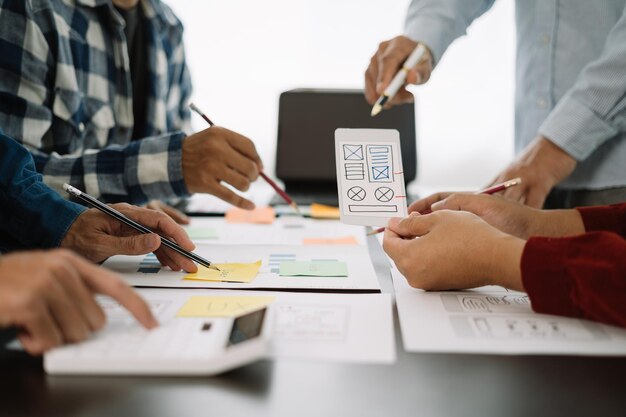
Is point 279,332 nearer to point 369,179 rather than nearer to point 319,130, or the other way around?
point 369,179

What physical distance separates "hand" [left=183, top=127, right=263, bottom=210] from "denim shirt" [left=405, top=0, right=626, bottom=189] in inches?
17.0

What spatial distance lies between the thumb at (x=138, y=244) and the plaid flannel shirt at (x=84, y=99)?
0.31 meters

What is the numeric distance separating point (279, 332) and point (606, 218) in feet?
1.80

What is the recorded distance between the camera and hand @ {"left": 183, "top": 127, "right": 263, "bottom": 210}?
102cm

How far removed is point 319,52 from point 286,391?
169cm

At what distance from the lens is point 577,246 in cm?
58

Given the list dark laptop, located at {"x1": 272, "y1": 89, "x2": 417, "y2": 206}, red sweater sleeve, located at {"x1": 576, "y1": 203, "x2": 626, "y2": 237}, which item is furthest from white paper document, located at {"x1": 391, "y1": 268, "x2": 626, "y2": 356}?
dark laptop, located at {"x1": 272, "y1": 89, "x2": 417, "y2": 206}

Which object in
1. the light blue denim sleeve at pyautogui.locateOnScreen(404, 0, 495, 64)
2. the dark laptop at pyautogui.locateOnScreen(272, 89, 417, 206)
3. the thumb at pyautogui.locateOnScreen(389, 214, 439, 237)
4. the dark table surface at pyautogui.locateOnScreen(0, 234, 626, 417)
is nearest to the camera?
the dark table surface at pyautogui.locateOnScreen(0, 234, 626, 417)

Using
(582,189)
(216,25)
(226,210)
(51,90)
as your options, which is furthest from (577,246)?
(216,25)

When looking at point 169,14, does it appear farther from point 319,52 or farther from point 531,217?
point 531,217

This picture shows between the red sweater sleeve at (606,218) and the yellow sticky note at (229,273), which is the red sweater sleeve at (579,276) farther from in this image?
the yellow sticky note at (229,273)

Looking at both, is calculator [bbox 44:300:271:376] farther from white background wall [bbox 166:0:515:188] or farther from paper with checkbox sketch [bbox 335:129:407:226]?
white background wall [bbox 166:0:515:188]

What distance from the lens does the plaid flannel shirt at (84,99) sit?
1.04m

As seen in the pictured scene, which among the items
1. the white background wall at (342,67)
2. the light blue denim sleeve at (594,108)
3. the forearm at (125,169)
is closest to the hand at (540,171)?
the light blue denim sleeve at (594,108)
